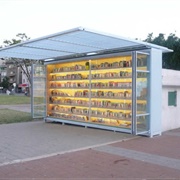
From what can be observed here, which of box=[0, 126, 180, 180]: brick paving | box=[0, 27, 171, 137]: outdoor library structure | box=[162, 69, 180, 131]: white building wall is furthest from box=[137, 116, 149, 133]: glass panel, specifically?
box=[0, 126, 180, 180]: brick paving

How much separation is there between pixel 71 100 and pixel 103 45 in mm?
3895

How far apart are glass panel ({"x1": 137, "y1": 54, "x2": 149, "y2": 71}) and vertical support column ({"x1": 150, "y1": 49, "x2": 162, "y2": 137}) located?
217 millimetres

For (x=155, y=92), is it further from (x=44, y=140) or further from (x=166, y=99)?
(x=44, y=140)

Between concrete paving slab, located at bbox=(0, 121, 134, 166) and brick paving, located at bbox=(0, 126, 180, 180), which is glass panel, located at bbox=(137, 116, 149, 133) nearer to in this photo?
concrete paving slab, located at bbox=(0, 121, 134, 166)

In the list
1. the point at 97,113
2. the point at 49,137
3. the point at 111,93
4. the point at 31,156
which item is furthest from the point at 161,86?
the point at 31,156

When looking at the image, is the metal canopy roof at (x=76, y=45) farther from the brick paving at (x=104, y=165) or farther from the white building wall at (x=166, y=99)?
the brick paving at (x=104, y=165)

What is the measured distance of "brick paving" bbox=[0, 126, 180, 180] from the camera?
574 centimetres

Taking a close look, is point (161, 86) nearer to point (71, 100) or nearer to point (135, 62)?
point (135, 62)

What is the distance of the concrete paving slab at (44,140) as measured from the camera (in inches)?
294

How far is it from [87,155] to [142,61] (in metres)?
4.29

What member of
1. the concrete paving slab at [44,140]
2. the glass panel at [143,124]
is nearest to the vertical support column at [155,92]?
the glass panel at [143,124]

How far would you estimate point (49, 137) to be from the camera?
32.4 ft

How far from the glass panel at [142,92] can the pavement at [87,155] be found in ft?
3.30

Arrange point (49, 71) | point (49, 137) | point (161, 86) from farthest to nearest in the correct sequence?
point (49, 71)
point (161, 86)
point (49, 137)
